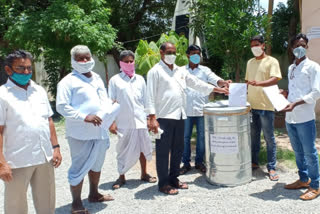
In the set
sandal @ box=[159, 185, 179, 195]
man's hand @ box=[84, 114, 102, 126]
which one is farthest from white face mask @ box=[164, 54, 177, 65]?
sandal @ box=[159, 185, 179, 195]

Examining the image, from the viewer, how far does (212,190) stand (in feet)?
14.0

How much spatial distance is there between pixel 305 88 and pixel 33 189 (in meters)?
3.01

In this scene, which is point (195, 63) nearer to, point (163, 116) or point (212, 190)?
point (163, 116)

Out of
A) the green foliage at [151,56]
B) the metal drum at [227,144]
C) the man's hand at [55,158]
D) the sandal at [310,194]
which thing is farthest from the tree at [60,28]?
the sandal at [310,194]

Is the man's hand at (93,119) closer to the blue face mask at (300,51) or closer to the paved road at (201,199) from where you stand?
the paved road at (201,199)

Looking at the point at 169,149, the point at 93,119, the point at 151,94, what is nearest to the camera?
the point at 93,119

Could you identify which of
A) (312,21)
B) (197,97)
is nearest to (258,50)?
(197,97)

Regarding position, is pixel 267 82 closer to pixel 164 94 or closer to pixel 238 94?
pixel 238 94

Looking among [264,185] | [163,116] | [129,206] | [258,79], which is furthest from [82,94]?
[264,185]

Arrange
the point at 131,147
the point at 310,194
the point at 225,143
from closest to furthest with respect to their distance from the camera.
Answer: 1. the point at 310,194
2. the point at 225,143
3. the point at 131,147

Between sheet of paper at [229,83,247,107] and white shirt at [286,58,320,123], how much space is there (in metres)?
0.60

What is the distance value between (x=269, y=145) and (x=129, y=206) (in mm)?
2113

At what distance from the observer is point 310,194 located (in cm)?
378

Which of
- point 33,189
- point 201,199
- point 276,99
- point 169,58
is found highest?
point 169,58
